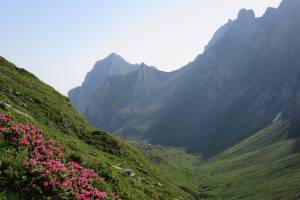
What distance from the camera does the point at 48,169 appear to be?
1977 centimetres

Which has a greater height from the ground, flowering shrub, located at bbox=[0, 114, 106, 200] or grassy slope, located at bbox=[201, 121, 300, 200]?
grassy slope, located at bbox=[201, 121, 300, 200]

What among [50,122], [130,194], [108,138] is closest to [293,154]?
[108,138]

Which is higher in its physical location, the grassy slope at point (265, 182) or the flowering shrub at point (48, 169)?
the grassy slope at point (265, 182)

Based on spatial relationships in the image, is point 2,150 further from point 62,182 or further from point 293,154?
point 293,154

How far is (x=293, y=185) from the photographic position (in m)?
125

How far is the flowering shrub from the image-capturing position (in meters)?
18.8

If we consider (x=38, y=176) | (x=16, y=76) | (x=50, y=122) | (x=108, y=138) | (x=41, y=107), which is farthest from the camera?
(x=16, y=76)

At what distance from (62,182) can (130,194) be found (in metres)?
7.22

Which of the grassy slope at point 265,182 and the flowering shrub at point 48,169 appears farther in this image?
the grassy slope at point 265,182

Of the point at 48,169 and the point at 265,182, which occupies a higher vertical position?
the point at 265,182

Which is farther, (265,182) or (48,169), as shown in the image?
(265,182)

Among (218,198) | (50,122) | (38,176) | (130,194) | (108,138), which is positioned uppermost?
(218,198)

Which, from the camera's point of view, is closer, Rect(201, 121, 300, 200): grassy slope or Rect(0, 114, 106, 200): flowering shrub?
Rect(0, 114, 106, 200): flowering shrub

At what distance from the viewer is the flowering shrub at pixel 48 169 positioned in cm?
1875
